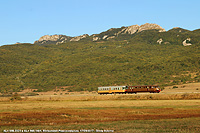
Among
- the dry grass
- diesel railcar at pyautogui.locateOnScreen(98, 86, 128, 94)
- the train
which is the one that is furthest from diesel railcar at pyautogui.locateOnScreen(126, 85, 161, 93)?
the dry grass

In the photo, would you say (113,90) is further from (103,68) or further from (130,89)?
(103,68)

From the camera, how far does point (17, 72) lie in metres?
163

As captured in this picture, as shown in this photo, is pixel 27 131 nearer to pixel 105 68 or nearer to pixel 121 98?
pixel 121 98

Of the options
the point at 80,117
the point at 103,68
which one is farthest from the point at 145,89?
the point at 103,68

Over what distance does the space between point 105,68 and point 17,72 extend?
1914 inches

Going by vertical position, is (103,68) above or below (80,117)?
above

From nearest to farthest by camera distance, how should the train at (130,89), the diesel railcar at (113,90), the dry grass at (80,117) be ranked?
the dry grass at (80,117), the train at (130,89), the diesel railcar at (113,90)

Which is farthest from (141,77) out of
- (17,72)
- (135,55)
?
(17,72)

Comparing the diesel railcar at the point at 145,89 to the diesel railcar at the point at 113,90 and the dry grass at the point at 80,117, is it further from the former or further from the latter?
the dry grass at the point at 80,117

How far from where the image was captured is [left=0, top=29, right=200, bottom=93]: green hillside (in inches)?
5172

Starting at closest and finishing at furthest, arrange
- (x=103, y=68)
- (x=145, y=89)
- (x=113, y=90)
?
(x=145, y=89) → (x=113, y=90) → (x=103, y=68)

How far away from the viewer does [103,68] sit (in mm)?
152875

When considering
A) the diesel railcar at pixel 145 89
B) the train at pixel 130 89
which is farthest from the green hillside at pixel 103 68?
the train at pixel 130 89

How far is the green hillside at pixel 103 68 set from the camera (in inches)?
5172
